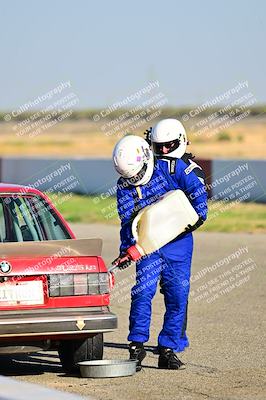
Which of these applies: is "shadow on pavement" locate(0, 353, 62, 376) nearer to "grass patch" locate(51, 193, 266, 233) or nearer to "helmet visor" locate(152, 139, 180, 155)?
"helmet visor" locate(152, 139, 180, 155)

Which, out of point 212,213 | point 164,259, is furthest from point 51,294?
point 212,213

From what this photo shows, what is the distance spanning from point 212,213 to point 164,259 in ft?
44.9

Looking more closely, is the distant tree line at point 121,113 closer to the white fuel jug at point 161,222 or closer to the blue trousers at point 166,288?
the blue trousers at point 166,288

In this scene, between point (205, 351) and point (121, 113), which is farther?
point (121, 113)

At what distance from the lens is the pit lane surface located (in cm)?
738

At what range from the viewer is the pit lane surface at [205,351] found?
7379mm

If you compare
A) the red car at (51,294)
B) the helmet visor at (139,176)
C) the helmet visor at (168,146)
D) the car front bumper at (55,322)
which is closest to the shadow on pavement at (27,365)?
the red car at (51,294)

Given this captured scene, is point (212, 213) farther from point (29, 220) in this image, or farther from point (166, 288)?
point (29, 220)

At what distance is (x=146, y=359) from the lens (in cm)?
875

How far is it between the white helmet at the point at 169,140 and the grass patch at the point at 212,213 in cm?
1154

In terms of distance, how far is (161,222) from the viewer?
8.05 m

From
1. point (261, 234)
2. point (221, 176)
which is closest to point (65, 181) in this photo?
point (221, 176)

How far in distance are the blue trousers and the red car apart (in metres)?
0.52

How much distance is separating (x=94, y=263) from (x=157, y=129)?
4.54ft
